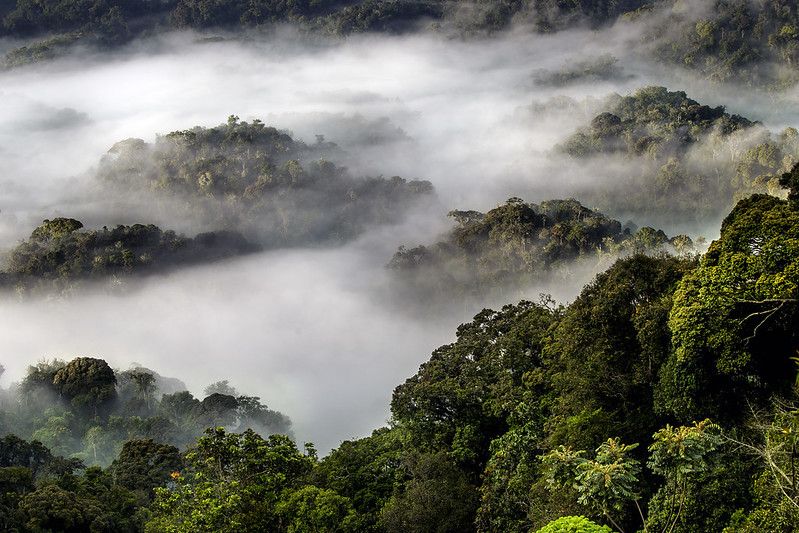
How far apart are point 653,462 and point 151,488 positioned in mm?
33486

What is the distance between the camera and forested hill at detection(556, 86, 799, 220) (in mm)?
103625

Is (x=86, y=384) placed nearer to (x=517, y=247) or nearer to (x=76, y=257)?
(x=76, y=257)

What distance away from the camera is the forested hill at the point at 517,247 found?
87250 millimetres

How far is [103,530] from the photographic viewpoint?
115 feet

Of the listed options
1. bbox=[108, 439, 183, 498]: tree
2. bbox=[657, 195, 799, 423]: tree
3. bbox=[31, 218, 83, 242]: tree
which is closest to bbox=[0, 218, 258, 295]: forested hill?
bbox=[31, 218, 83, 242]: tree

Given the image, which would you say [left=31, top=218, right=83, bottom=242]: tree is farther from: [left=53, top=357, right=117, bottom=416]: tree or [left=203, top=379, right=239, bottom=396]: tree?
[left=53, top=357, right=117, bottom=416]: tree

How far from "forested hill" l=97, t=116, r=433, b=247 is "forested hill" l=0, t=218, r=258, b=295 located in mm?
24026

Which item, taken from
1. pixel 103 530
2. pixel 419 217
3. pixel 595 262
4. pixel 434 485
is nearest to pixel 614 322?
pixel 434 485

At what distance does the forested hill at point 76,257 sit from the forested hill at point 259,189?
24026 millimetres

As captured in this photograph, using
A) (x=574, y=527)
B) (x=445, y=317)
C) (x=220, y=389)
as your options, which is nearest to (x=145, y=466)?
(x=574, y=527)

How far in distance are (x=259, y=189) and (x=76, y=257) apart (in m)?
38.3

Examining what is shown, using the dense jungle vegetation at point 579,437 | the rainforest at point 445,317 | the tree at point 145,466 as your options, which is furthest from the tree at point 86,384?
the dense jungle vegetation at point 579,437

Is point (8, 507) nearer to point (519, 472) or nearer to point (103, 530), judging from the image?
point (103, 530)

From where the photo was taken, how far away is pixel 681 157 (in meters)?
113
